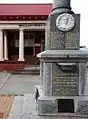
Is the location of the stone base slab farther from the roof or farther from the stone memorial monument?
the roof

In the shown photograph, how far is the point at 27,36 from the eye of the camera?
3300 cm

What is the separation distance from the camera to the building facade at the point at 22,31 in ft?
97.5

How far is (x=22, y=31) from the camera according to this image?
3016cm

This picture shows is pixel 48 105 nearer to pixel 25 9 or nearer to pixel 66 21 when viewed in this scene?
pixel 66 21

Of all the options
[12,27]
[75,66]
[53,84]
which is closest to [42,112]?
[53,84]

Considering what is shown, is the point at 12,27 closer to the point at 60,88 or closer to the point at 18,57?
the point at 18,57

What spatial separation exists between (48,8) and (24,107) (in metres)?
25.4

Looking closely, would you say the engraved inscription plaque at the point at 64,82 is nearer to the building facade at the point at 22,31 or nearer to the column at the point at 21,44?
the building facade at the point at 22,31

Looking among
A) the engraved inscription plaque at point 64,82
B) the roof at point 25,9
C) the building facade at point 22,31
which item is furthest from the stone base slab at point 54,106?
the roof at point 25,9

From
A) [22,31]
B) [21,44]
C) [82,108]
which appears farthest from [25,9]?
[82,108]

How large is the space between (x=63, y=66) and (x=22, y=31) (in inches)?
924

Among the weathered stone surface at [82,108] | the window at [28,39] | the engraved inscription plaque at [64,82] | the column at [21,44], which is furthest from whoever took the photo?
the window at [28,39]

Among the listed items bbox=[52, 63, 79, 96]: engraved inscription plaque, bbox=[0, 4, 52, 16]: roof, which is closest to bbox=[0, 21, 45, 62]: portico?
bbox=[0, 4, 52, 16]: roof

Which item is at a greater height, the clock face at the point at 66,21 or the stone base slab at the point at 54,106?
the clock face at the point at 66,21
